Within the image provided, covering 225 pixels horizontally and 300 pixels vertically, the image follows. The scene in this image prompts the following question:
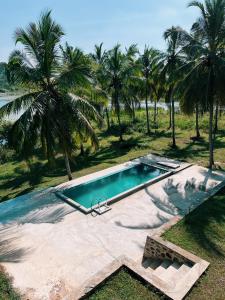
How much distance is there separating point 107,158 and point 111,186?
5.02 m

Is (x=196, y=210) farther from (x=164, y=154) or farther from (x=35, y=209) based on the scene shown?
(x=164, y=154)

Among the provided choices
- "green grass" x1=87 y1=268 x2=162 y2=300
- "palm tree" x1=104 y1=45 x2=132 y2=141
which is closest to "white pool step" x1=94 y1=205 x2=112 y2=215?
"green grass" x1=87 y1=268 x2=162 y2=300

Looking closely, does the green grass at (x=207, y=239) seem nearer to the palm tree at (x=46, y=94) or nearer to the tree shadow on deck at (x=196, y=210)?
the tree shadow on deck at (x=196, y=210)

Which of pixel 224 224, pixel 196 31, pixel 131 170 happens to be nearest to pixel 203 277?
pixel 224 224

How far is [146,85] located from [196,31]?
11.3 m

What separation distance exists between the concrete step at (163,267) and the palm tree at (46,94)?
682 centimetres

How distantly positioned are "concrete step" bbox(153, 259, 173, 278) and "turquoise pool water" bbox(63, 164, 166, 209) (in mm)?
5078

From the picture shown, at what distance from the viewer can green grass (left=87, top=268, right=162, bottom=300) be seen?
564cm

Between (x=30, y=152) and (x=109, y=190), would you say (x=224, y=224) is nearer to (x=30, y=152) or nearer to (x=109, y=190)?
(x=109, y=190)

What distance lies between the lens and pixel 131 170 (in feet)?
51.4

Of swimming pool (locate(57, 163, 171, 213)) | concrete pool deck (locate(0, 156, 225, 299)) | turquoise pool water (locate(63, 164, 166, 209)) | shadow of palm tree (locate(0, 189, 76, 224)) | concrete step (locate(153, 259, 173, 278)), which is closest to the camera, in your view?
concrete step (locate(153, 259, 173, 278))

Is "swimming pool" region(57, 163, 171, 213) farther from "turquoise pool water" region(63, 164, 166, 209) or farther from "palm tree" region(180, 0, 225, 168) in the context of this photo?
"palm tree" region(180, 0, 225, 168)

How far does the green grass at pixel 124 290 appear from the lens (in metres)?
5.64

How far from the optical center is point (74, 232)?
9172mm
